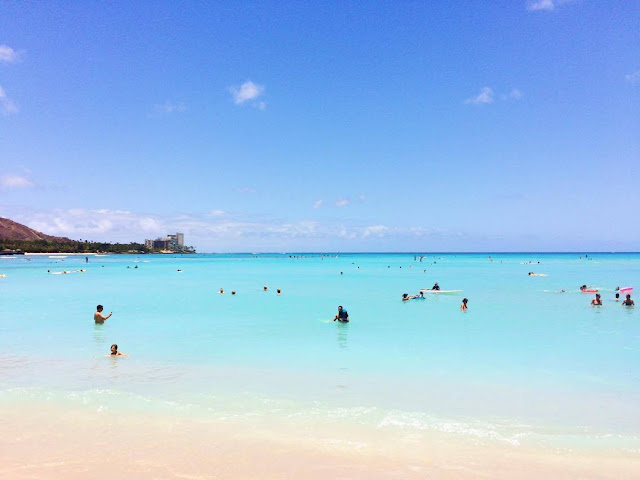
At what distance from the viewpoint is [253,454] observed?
7902 millimetres

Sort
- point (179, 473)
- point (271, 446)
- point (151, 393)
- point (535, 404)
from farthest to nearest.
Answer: point (151, 393) → point (535, 404) → point (271, 446) → point (179, 473)

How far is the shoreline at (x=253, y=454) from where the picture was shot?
285 inches

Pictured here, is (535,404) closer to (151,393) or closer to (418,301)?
(151,393)

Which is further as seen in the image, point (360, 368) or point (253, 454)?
point (360, 368)

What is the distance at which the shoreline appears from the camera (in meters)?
7.24

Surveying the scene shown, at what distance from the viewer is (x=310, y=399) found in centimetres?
1084

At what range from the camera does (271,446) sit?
8.23 metres

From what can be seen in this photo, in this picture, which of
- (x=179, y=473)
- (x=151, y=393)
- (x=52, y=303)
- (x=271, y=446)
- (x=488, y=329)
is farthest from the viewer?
(x=52, y=303)

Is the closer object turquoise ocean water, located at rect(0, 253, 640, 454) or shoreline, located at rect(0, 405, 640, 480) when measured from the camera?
shoreline, located at rect(0, 405, 640, 480)

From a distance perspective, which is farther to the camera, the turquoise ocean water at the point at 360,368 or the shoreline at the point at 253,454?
the turquoise ocean water at the point at 360,368

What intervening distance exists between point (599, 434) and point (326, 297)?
2711 cm

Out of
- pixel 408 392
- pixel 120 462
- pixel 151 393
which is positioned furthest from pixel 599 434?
pixel 151 393

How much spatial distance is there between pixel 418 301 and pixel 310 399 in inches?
881

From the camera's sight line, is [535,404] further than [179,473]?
Yes
